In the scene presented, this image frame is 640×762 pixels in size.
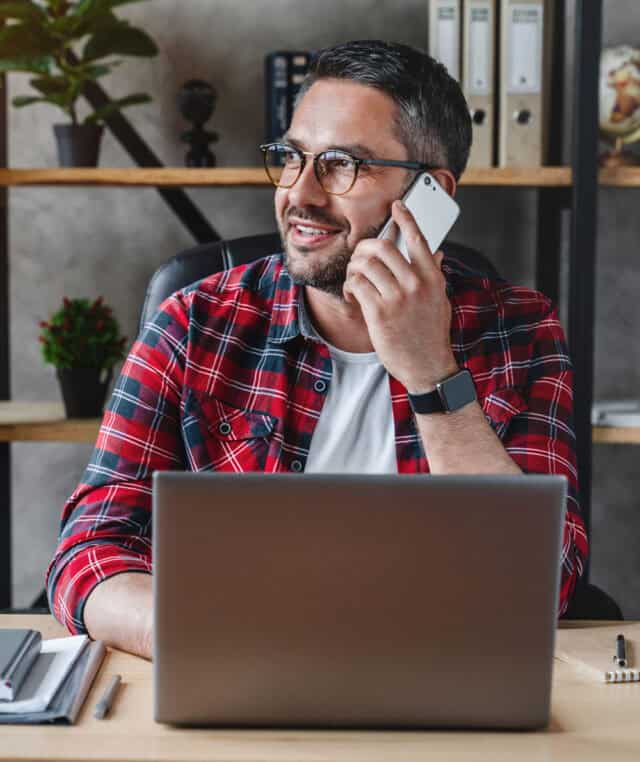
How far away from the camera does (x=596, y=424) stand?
1963 mm

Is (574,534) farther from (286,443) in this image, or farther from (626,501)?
(626,501)

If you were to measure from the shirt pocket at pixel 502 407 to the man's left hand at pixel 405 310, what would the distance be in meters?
0.13

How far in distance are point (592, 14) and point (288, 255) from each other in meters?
0.90

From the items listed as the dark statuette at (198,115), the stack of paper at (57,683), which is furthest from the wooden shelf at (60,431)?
the stack of paper at (57,683)

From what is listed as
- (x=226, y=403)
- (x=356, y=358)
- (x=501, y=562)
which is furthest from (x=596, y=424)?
(x=501, y=562)

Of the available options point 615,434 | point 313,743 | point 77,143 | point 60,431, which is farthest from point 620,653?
point 77,143

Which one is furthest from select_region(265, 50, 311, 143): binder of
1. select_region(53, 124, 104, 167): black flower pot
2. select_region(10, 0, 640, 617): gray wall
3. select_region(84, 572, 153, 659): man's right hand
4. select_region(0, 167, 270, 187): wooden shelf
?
select_region(84, 572, 153, 659): man's right hand

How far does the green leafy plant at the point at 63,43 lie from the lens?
1884mm

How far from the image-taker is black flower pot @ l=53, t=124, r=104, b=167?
199cm

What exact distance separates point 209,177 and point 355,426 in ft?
2.55

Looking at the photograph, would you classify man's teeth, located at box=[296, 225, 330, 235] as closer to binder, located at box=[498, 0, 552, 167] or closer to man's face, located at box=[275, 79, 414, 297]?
man's face, located at box=[275, 79, 414, 297]

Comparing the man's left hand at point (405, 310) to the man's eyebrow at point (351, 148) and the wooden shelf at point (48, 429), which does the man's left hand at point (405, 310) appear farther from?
the wooden shelf at point (48, 429)

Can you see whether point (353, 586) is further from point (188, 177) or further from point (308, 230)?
point (188, 177)

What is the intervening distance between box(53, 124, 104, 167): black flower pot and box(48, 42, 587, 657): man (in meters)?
0.71
